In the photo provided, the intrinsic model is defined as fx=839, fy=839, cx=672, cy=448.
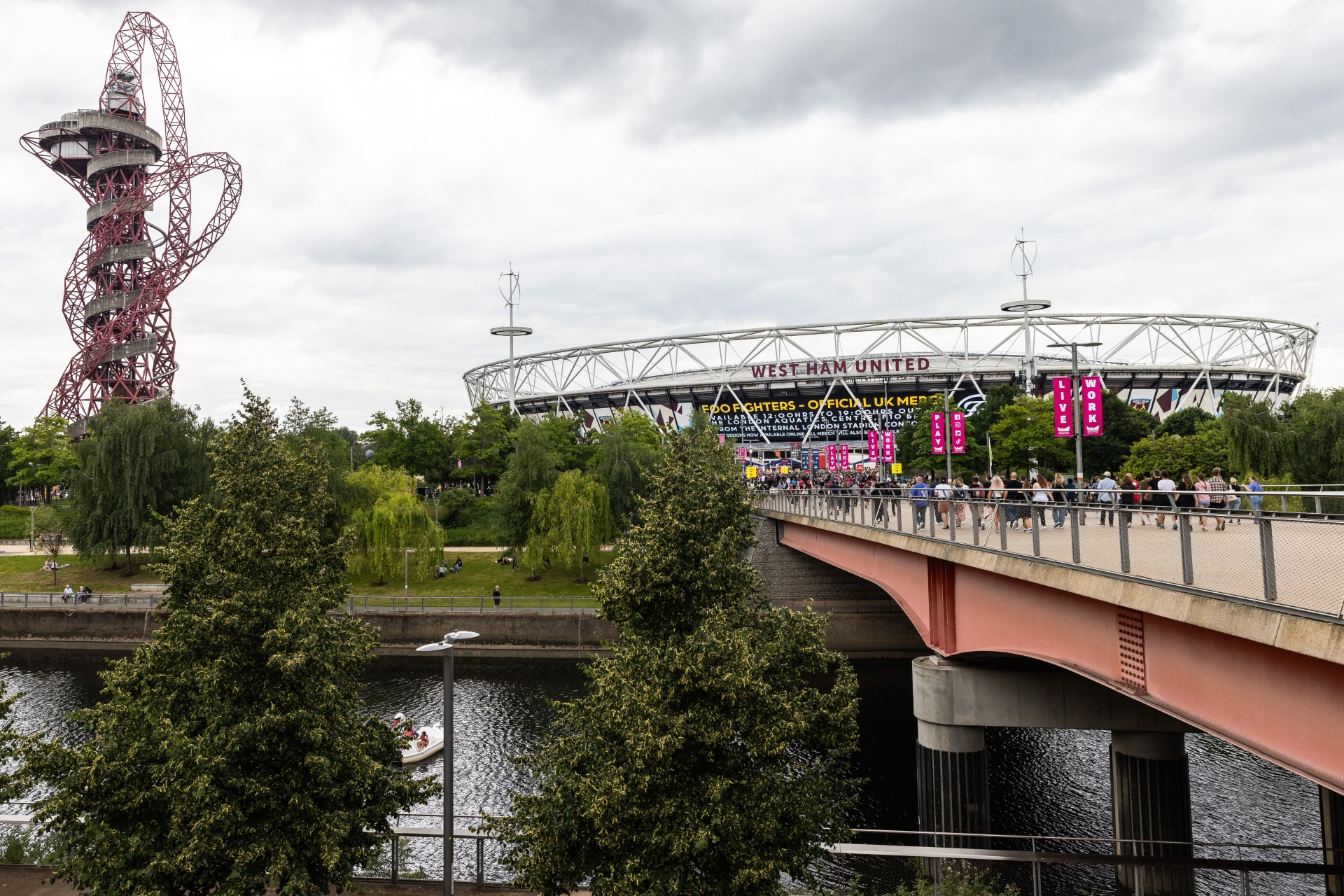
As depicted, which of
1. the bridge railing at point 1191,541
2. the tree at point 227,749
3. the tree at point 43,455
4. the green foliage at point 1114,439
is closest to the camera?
the bridge railing at point 1191,541

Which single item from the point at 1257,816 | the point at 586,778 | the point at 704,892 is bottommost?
the point at 1257,816

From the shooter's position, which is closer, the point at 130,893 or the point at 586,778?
the point at 130,893

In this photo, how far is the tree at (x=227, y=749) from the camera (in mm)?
9719

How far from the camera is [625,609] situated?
1225cm

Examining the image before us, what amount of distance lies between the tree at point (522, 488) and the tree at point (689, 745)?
108 ft

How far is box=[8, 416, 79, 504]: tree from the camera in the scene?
6359cm

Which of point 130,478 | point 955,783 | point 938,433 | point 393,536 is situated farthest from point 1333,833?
point 130,478

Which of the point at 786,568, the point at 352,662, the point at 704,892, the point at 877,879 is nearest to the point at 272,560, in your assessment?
the point at 352,662

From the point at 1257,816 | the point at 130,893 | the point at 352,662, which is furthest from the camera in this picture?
the point at 1257,816

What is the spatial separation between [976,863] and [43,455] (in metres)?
75.2

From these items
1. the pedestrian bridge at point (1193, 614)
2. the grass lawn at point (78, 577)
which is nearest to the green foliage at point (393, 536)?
the grass lawn at point (78, 577)

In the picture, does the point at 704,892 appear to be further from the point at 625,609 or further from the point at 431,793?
the point at 431,793

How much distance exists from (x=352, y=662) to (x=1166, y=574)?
408 inches

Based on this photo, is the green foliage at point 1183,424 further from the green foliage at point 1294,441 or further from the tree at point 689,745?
the tree at point 689,745
